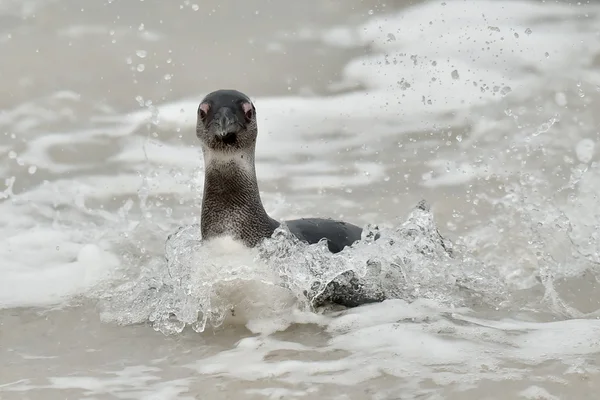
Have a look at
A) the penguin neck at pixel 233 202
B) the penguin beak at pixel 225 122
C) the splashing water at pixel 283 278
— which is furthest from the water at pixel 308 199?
the penguin beak at pixel 225 122

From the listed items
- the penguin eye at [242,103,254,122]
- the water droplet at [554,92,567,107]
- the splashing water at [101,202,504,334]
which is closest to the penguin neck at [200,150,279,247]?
the splashing water at [101,202,504,334]

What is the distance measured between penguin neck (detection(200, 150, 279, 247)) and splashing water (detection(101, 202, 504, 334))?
0.08 meters

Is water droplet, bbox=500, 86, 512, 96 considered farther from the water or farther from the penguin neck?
the penguin neck

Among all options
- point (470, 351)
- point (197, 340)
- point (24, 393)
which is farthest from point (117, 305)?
point (470, 351)

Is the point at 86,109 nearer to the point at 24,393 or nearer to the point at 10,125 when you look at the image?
the point at 10,125

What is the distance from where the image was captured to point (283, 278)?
4.66 meters

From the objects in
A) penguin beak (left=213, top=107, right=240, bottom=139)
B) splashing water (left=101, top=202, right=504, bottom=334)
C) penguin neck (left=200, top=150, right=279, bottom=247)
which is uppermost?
penguin beak (left=213, top=107, right=240, bottom=139)

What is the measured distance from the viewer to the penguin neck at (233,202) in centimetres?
473

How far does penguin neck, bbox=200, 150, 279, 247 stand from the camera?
15.5 feet

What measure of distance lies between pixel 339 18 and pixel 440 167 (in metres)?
2.46

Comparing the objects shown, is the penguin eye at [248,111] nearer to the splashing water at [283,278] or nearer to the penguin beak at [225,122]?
the penguin beak at [225,122]

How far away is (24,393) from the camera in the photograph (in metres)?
3.99

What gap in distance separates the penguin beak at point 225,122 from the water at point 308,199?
1.81 ft

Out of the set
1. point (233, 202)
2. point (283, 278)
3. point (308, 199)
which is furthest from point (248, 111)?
point (308, 199)
